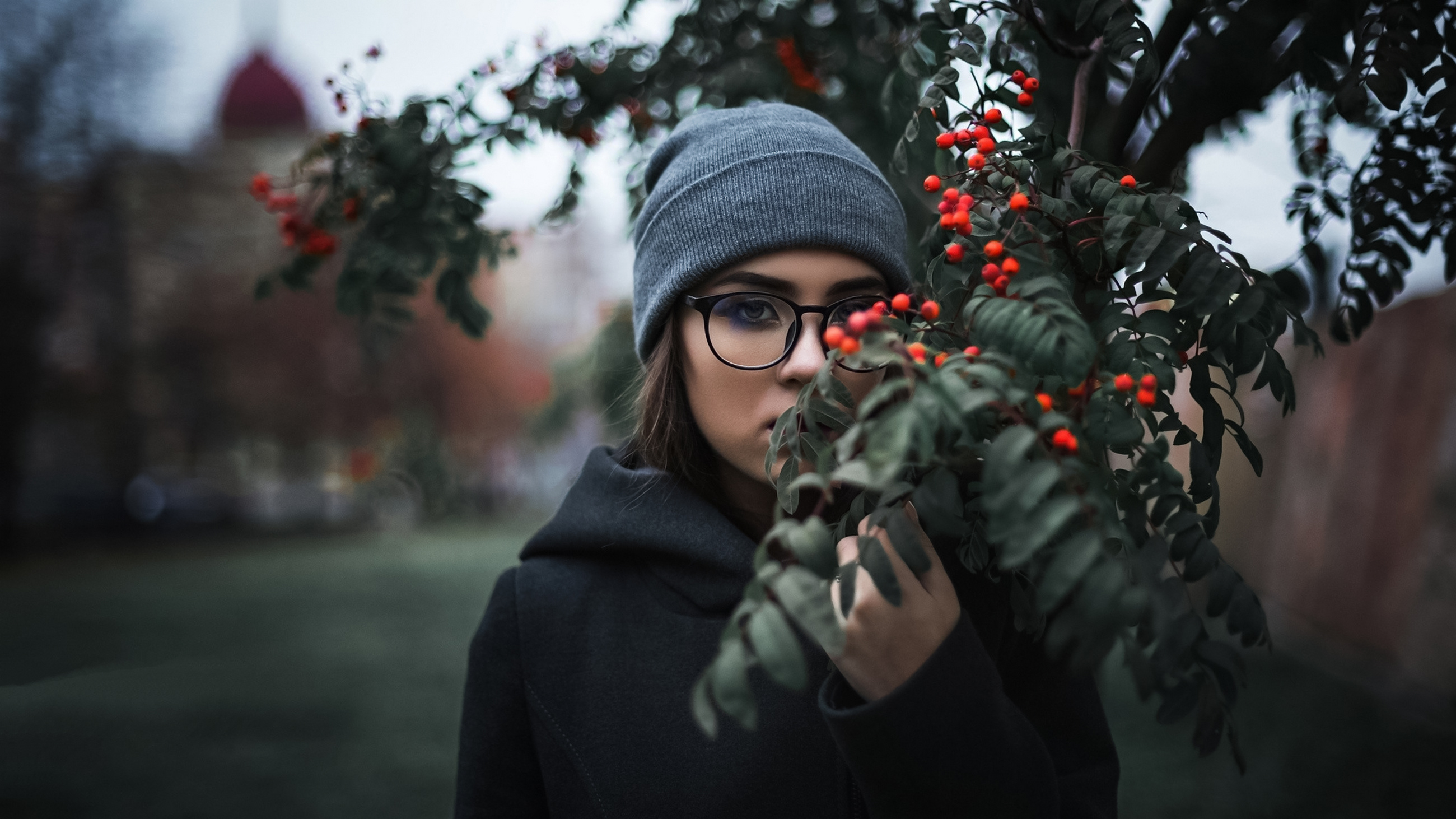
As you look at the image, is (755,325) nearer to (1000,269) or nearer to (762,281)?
(762,281)

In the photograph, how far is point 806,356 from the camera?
55.2 inches

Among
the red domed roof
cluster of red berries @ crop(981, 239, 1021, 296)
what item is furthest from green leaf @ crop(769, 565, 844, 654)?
the red domed roof

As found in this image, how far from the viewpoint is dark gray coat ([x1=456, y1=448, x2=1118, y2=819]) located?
4.75ft

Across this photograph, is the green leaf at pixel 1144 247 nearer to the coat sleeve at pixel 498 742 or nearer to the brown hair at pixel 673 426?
the brown hair at pixel 673 426

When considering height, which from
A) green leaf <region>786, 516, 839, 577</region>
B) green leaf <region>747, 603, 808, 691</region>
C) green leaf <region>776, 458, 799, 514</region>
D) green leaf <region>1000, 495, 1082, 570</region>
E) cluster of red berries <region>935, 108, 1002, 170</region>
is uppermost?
cluster of red berries <region>935, 108, 1002, 170</region>

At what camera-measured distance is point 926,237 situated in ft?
4.13

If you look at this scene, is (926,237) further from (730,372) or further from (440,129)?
(440,129)

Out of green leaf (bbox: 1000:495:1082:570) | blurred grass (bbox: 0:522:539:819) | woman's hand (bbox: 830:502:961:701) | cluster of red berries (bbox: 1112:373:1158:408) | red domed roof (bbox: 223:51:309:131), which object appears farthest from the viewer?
red domed roof (bbox: 223:51:309:131)

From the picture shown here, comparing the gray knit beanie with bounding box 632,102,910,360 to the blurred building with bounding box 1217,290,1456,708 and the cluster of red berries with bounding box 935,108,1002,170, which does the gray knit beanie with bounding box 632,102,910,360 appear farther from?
the blurred building with bounding box 1217,290,1456,708

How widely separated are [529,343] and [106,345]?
70.5 ft

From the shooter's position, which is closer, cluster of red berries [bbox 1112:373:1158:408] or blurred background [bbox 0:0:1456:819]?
cluster of red berries [bbox 1112:373:1158:408]

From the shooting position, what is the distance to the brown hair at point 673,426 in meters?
1.66

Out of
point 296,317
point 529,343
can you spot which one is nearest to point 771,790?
point 296,317

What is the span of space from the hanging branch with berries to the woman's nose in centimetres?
19
